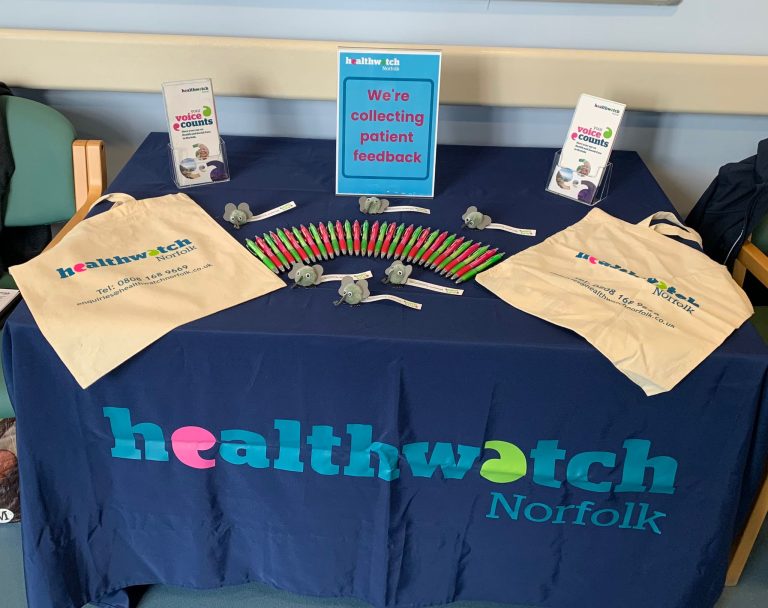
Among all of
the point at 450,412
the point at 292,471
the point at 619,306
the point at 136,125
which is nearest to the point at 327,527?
the point at 292,471

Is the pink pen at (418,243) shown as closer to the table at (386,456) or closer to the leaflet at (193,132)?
the table at (386,456)

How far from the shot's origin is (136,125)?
6.37 ft

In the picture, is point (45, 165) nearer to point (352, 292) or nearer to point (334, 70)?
point (334, 70)

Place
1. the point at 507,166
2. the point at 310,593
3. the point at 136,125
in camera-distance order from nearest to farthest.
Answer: the point at 310,593 < the point at 507,166 < the point at 136,125

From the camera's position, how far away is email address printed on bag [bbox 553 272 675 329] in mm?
1276

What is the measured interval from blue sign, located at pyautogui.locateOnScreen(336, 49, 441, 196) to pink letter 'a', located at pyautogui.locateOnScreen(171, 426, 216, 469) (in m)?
0.61

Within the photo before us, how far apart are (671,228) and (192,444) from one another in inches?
40.2

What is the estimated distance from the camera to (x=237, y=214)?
1494 mm

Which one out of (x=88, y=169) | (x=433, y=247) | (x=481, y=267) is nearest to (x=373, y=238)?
(x=433, y=247)

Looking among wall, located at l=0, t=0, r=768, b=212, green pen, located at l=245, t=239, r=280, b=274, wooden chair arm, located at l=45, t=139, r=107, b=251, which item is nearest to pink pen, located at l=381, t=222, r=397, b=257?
green pen, located at l=245, t=239, r=280, b=274

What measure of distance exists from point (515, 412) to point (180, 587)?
2.77ft

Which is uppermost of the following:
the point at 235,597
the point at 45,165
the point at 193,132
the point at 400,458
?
the point at 193,132

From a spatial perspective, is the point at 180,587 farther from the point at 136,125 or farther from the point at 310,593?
the point at 136,125

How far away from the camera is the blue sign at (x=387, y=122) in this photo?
157 cm
